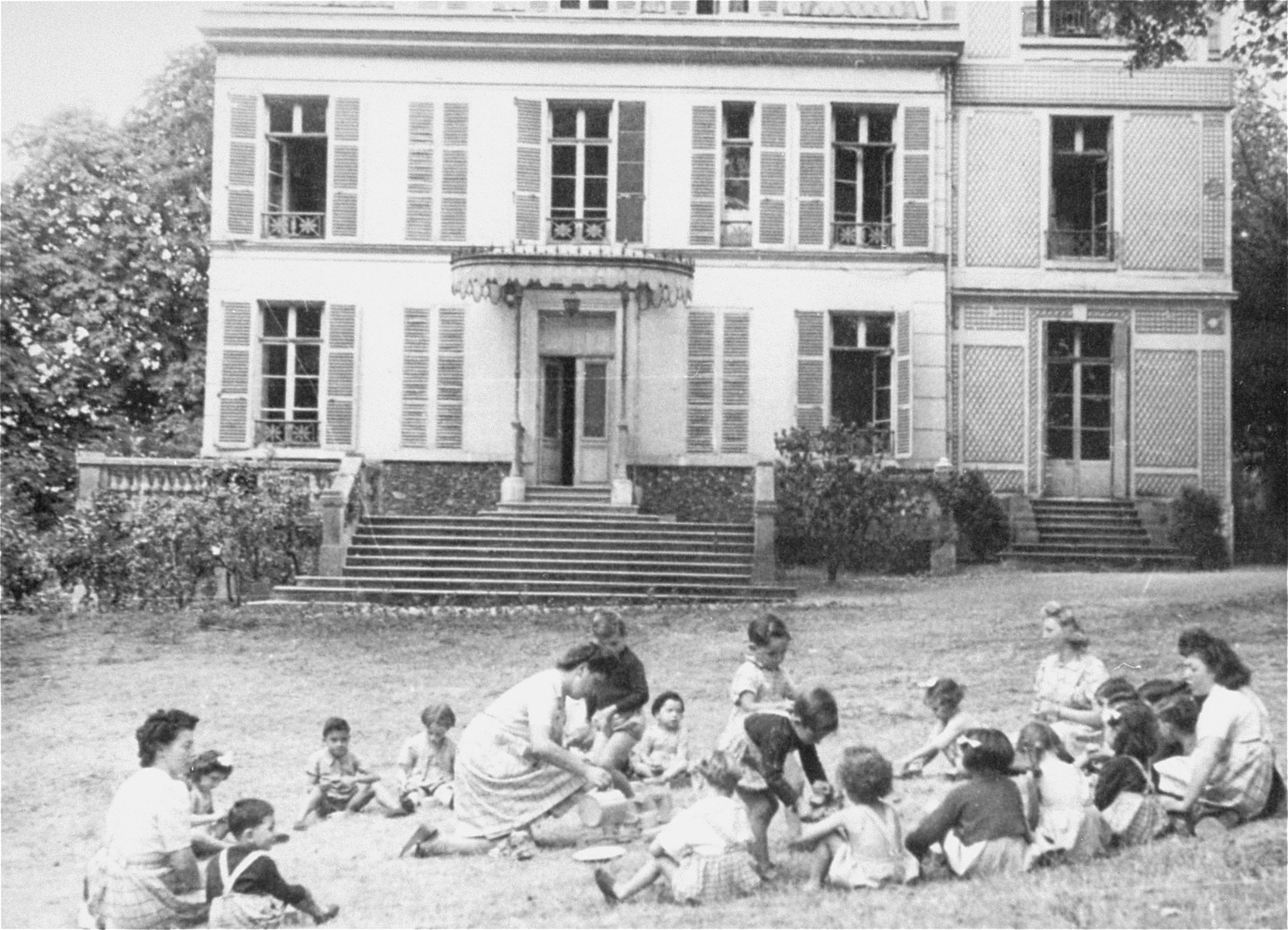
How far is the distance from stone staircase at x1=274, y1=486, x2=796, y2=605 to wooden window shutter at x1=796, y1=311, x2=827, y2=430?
398cm

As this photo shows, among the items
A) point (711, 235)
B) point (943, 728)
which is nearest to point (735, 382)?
point (711, 235)

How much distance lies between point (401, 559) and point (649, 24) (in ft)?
27.2

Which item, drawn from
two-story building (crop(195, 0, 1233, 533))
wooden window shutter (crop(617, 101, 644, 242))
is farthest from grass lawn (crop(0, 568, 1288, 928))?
wooden window shutter (crop(617, 101, 644, 242))

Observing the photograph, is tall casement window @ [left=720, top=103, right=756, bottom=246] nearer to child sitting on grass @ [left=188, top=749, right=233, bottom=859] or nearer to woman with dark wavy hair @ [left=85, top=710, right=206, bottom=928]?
child sitting on grass @ [left=188, top=749, right=233, bottom=859]

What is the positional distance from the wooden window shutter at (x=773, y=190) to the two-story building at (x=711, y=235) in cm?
4

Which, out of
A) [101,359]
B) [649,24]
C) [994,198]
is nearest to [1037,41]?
[994,198]

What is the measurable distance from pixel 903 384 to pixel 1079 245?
2991 millimetres

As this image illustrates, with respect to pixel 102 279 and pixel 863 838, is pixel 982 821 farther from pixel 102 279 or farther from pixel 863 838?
pixel 102 279

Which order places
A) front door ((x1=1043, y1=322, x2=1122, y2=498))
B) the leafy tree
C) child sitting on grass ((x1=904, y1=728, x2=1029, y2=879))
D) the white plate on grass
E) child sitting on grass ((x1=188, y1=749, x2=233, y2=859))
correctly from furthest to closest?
front door ((x1=1043, y1=322, x2=1122, y2=498)) < the leafy tree < the white plate on grass < child sitting on grass ((x1=188, y1=749, x2=233, y2=859)) < child sitting on grass ((x1=904, y1=728, x2=1029, y2=879))

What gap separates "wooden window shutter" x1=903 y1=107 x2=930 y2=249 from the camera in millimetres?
18578

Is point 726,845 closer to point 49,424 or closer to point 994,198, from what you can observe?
point 49,424

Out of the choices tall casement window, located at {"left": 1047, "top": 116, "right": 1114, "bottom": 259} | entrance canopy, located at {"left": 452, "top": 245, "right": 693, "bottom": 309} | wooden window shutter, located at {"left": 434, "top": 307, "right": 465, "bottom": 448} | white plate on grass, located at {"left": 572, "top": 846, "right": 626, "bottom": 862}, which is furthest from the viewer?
tall casement window, located at {"left": 1047, "top": 116, "right": 1114, "bottom": 259}

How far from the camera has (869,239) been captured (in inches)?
736

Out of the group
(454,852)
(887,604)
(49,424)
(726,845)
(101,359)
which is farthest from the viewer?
(101,359)
